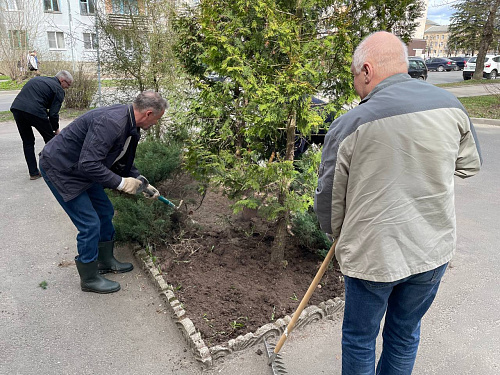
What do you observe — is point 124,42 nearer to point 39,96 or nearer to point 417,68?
point 39,96

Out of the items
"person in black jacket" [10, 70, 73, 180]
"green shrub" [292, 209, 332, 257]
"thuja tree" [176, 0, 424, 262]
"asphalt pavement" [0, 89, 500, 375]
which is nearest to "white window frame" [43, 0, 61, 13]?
"person in black jacket" [10, 70, 73, 180]

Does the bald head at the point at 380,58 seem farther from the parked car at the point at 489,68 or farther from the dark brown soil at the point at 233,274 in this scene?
the parked car at the point at 489,68

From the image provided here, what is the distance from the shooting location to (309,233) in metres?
3.67

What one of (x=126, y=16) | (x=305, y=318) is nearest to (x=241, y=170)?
(x=305, y=318)

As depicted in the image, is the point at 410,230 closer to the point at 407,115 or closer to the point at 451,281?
the point at 407,115

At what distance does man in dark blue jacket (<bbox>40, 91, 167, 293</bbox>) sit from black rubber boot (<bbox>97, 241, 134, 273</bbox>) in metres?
0.29

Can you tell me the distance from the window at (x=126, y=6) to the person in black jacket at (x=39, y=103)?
1.48 meters

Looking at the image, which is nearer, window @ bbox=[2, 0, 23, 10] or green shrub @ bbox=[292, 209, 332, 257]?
green shrub @ bbox=[292, 209, 332, 257]

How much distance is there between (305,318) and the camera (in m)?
2.97

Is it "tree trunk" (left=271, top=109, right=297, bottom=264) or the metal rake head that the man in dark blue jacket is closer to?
"tree trunk" (left=271, top=109, right=297, bottom=264)

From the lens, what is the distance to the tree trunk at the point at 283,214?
3.07 m

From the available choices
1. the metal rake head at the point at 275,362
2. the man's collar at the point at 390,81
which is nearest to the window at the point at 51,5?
the metal rake head at the point at 275,362

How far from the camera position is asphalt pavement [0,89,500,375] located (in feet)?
8.60

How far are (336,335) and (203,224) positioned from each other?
6.90ft
